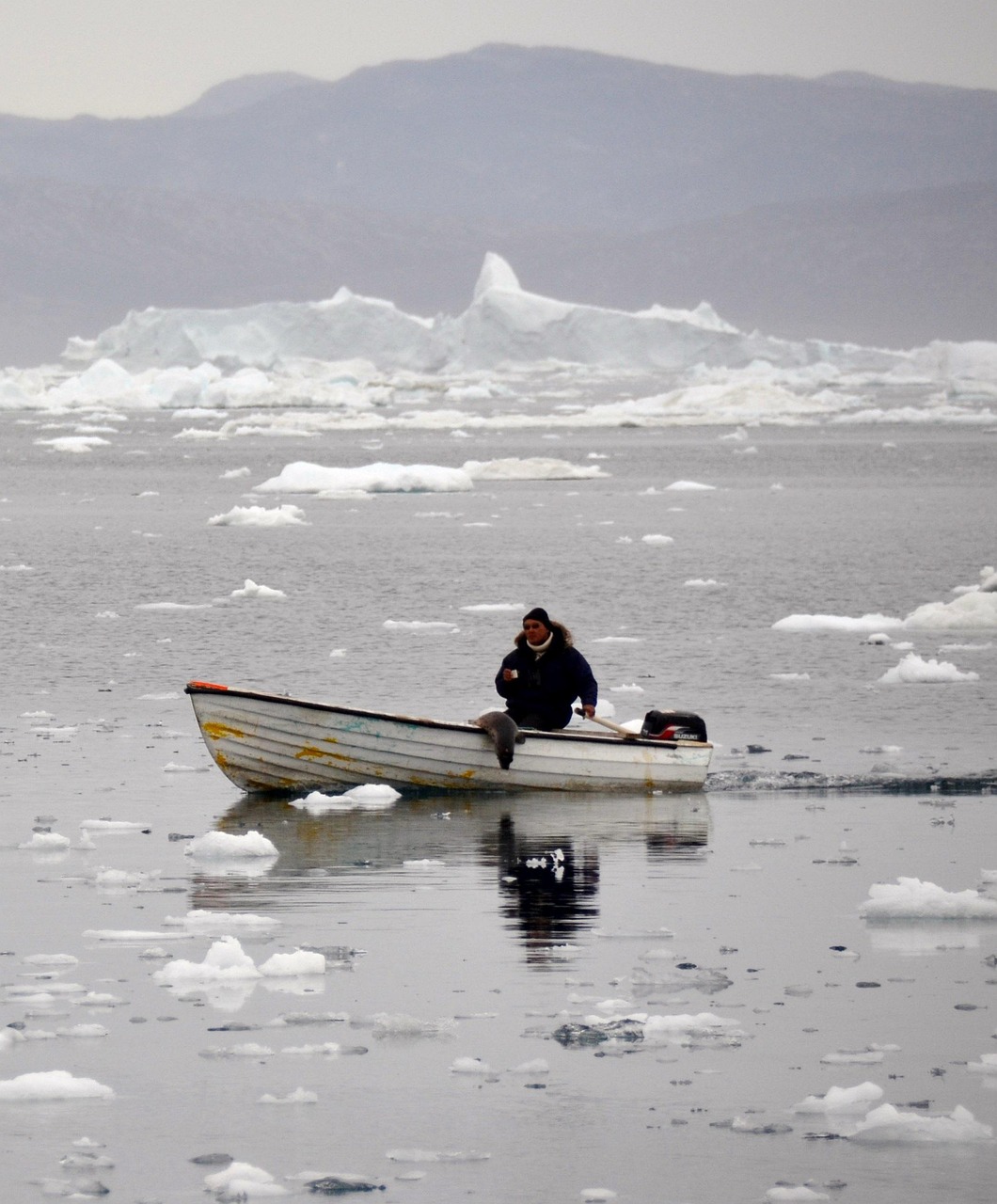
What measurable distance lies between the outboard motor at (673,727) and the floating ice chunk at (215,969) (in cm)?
434

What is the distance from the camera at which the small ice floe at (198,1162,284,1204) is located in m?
5.32

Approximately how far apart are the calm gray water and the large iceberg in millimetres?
71154

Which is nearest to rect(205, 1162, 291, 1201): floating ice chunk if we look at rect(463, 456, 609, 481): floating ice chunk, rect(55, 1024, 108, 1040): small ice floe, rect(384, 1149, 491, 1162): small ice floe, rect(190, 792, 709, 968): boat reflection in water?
rect(384, 1149, 491, 1162): small ice floe

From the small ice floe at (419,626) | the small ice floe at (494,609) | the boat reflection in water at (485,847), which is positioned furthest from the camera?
the small ice floe at (494,609)

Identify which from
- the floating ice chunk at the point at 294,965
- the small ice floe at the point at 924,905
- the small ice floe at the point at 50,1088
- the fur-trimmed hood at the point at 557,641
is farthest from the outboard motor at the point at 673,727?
the small ice floe at the point at 50,1088

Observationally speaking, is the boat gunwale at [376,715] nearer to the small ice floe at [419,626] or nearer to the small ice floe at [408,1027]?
the small ice floe at [408,1027]

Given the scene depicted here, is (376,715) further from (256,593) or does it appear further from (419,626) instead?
(256,593)

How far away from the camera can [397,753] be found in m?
11.3

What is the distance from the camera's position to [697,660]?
1720 cm

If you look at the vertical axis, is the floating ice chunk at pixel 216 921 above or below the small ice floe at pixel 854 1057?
above

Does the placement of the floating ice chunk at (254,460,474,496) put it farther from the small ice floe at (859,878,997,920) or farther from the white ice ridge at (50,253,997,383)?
the white ice ridge at (50,253,997,383)

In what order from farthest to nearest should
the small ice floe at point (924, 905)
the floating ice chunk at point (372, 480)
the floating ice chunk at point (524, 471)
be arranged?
the floating ice chunk at point (524, 471)
the floating ice chunk at point (372, 480)
the small ice floe at point (924, 905)

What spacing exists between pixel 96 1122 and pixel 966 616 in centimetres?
1406

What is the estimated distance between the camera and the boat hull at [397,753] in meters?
11.2
